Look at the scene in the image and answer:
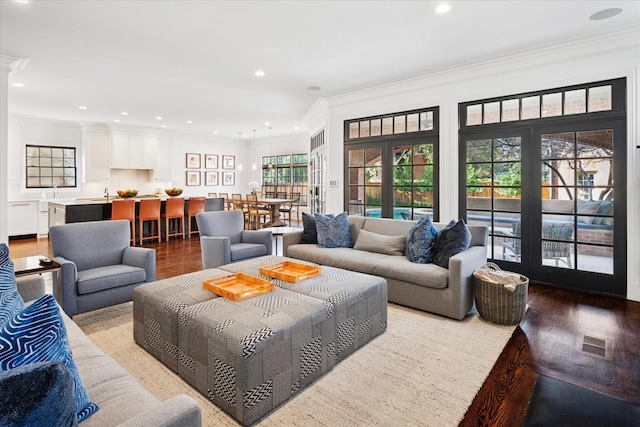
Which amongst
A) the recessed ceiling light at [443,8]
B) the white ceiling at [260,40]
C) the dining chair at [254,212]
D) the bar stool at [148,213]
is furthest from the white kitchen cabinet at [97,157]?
the recessed ceiling light at [443,8]

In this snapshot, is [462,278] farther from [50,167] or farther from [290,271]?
[50,167]

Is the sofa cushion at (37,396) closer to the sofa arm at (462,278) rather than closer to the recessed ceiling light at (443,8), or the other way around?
the sofa arm at (462,278)

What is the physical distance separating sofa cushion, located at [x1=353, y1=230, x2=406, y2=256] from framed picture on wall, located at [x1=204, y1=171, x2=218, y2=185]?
8933mm

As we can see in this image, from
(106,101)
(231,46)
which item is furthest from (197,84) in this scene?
(106,101)

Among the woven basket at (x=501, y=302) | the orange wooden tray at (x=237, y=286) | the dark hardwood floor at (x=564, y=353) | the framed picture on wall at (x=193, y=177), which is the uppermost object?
the framed picture on wall at (x=193, y=177)

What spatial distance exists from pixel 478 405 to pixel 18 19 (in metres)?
5.21

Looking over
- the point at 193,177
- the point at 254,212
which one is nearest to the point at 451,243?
the point at 254,212

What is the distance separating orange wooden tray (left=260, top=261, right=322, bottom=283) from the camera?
2.86 m

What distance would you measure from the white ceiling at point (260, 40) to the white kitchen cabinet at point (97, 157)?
9.75ft

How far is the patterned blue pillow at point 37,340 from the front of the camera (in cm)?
97

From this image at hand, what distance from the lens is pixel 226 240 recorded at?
447 cm

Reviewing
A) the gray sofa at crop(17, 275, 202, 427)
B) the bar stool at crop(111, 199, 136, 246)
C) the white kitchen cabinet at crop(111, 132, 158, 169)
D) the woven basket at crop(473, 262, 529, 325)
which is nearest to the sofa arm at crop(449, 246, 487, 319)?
the woven basket at crop(473, 262, 529, 325)

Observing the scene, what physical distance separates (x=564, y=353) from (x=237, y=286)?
2.54 metres

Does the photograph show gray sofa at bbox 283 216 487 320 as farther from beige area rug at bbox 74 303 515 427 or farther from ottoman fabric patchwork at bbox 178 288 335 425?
ottoman fabric patchwork at bbox 178 288 335 425
